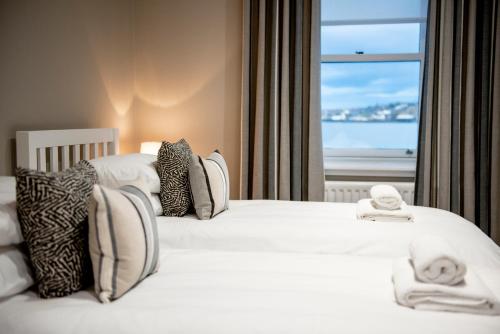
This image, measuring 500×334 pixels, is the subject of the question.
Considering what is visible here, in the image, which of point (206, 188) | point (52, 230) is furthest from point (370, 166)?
point (52, 230)

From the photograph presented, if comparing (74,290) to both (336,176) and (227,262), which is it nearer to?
(227,262)

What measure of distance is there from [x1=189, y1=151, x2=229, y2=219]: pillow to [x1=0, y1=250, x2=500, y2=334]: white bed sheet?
76 cm

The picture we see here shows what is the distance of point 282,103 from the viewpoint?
3.79 m

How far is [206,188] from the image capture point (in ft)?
7.98

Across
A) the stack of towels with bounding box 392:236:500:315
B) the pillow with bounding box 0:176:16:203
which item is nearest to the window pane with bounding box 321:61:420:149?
the stack of towels with bounding box 392:236:500:315

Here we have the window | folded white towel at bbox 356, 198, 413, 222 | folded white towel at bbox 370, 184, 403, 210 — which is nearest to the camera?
folded white towel at bbox 356, 198, 413, 222

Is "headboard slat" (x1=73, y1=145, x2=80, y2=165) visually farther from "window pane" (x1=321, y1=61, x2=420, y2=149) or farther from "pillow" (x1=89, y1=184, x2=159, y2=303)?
"window pane" (x1=321, y1=61, x2=420, y2=149)

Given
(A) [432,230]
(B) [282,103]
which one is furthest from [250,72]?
(A) [432,230]

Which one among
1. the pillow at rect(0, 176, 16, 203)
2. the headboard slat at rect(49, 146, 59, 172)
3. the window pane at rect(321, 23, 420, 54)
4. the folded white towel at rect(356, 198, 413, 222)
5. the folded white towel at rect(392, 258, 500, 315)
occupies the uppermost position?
the window pane at rect(321, 23, 420, 54)

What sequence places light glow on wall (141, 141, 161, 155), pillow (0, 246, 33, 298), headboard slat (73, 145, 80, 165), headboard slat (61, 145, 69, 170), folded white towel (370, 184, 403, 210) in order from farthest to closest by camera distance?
light glow on wall (141, 141, 161, 155) < headboard slat (73, 145, 80, 165) < headboard slat (61, 145, 69, 170) < folded white towel (370, 184, 403, 210) < pillow (0, 246, 33, 298)

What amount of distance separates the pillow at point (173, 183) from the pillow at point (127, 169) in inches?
1.7

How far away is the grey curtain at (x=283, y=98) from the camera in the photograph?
3750 mm

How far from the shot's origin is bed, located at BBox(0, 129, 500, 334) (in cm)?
124

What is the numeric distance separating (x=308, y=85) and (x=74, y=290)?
2.75 m
